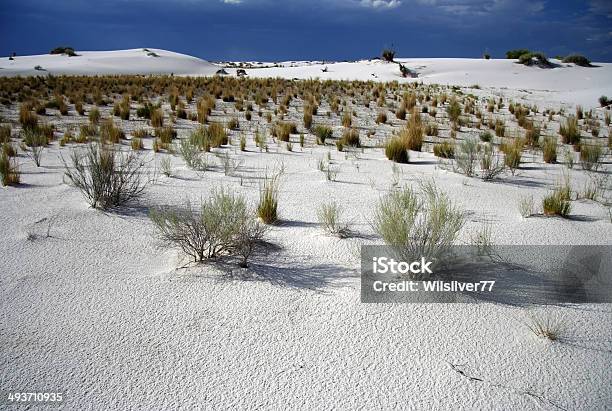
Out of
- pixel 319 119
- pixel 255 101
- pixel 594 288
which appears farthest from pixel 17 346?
pixel 255 101

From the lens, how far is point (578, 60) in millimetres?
36344

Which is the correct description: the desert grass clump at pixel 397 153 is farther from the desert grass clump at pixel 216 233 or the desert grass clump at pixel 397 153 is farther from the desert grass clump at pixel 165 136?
the desert grass clump at pixel 216 233

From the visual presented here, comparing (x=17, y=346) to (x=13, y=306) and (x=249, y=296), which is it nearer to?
(x=13, y=306)

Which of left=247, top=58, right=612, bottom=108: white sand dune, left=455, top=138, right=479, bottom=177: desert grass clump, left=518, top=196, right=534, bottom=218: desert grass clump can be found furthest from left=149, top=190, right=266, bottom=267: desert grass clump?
left=247, top=58, right=612, bottom=108: white sand dune

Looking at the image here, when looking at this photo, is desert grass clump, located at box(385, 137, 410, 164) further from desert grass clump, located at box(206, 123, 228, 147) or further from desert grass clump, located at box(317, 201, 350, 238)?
desert grass clump, located at box(317, 201, 350, 238)

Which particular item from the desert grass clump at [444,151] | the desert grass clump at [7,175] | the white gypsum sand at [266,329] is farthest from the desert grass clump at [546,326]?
the desert grass clump at [7,175]

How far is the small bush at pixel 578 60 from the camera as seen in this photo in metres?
36.1

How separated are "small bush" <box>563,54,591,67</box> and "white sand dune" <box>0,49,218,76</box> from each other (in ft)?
109

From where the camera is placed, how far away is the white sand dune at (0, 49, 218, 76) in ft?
121

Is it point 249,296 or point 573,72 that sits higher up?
point 573,72

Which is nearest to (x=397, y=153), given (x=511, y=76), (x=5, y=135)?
(x=5, y=135)


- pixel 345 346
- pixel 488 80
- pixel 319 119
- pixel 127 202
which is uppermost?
pixel 488 80

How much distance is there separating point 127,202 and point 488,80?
1270 inches

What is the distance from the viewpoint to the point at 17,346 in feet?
8.23
